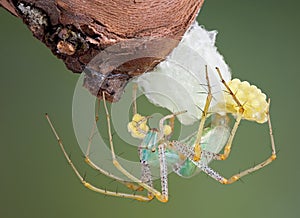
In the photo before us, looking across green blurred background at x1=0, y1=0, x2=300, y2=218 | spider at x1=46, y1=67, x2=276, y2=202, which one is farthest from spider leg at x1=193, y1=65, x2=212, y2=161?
green blurred background at x1=0, y1=0, x2=300, y2=218

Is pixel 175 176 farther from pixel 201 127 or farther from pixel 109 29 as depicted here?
pixel 109 29

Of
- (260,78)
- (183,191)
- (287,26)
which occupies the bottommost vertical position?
(183,191)

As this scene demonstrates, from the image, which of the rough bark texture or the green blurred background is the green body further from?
the green blurred background

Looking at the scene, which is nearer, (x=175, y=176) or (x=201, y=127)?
(x=201, y=127)

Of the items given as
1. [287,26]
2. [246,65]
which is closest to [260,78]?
[246,65]

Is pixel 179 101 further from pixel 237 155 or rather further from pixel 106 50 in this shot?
pixel 237 155

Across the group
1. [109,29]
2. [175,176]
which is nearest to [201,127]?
[109,29]

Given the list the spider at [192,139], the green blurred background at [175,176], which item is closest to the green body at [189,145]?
the spider at [192,139]
